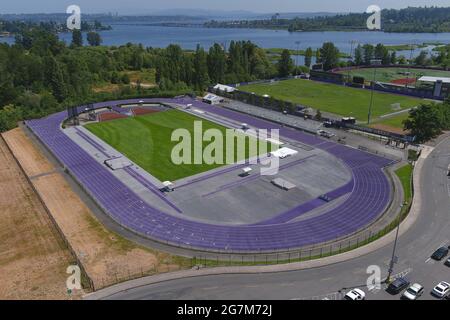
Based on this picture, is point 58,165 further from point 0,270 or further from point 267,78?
point 267,78

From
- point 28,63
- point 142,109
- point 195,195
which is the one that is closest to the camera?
point 195,195

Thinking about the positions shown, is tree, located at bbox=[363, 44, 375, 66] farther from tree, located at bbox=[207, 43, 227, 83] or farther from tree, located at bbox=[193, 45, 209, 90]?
tree, located at bbox=[193, 45, 209, 90]

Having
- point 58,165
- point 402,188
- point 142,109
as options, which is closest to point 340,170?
point 402,188

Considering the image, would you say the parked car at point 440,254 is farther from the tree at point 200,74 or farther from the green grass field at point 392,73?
the green grass field at point 392,73

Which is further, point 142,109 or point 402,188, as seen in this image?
point 142,109

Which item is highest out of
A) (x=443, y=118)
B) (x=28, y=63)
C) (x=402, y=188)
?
(x=28, y=63)

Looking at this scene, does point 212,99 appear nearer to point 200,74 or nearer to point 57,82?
point 200,74

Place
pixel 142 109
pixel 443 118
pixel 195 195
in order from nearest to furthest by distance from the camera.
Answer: pixel 195 195, pixel 443 118, pixel 142 109

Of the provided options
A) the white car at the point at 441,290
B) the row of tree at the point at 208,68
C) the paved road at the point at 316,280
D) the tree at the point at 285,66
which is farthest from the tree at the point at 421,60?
the white car at the point at 441,290

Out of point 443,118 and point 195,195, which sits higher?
point 443,118

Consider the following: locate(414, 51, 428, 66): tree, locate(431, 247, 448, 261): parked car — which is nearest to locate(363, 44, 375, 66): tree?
locate(414, 51, 428, 66): tree
